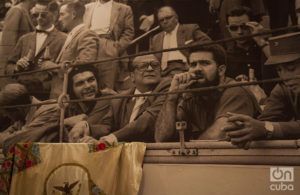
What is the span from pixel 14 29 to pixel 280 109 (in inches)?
87.5

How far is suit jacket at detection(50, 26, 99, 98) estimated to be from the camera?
106 inches

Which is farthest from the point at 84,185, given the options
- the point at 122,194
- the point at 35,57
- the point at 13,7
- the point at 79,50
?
the point at 13,7

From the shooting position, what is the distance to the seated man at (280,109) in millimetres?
1932

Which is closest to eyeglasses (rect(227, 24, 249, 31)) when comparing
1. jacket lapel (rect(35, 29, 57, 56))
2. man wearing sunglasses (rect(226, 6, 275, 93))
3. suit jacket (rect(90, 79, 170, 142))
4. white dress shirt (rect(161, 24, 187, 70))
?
man wearing sunglasses (rect(226, 6, 275, 93))

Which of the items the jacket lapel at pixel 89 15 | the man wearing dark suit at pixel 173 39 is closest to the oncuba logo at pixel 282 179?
the man wearing dark suit at pixel 173 39

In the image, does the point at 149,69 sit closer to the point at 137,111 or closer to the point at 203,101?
the point at 137,111

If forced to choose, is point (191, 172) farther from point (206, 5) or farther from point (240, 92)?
point (206, 5)

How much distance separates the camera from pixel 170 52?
240 centimetres

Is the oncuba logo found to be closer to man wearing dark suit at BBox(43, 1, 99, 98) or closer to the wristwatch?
the wristwatch

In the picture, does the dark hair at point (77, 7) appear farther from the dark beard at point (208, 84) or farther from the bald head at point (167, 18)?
the dark beard at point (208, 84)

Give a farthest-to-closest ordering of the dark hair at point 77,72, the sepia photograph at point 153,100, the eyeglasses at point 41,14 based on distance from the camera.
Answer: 1. the eyeglasses at point 41,14
2. the dark hair at point 77,72
3. the sepia photograph at point 153,100

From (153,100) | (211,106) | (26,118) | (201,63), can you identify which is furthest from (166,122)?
(26,118)

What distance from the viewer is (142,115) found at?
2.38 m

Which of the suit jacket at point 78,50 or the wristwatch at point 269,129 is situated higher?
the suit jacket at point 78,50
